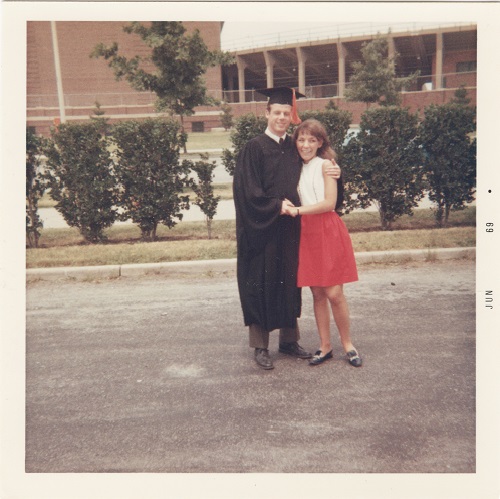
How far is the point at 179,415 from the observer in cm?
272

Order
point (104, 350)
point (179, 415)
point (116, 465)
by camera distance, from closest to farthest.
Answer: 1. point (116, 465)
2. point (179, 415)
3. point (104, 350)

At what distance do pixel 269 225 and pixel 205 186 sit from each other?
3470 millimetres

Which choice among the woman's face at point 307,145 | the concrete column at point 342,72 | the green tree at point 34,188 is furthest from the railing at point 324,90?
the woman's face at point 307,145

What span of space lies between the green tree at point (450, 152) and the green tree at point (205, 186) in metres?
2.74

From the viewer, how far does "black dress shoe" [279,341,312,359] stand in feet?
11.0

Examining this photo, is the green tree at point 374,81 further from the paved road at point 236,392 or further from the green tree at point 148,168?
the paved road at point 236,392

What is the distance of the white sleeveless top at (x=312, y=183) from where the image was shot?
3004 millimetres

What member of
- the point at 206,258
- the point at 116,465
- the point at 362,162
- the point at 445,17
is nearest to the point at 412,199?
the point at 362,162

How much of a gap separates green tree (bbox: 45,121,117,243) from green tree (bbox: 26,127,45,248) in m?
0.11

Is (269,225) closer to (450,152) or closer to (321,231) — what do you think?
(321,231)

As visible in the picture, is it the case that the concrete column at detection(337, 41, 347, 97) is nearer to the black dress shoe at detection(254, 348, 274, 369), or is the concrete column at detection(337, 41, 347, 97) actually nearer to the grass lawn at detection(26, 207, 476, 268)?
the grass lawn at detection(26, 207, 476, 268)

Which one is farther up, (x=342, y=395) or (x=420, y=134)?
(x=420, y=134)
